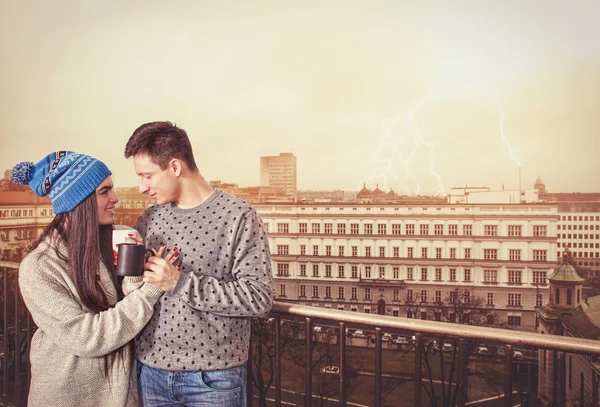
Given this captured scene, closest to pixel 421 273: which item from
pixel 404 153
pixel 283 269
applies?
pixel 404 153

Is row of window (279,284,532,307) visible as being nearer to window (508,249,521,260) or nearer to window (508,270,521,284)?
window (508,270,521,284)

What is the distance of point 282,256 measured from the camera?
2833cm

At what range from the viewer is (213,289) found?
1.00 metres

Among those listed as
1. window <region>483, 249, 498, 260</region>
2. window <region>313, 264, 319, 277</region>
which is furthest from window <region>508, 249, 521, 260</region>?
window <region>313, 264, 319, 277</region>

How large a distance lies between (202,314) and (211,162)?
26.2 m

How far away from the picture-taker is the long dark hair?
1.06 m

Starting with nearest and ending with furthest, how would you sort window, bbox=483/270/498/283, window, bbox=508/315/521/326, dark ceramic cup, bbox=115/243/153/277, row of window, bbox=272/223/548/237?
dark ceramic cup, bbox=115/243/153/277 < window, bbox=508/315/521/326 < row of window, bbox=272/223/548/237 < window, bbox=483/270/498/283

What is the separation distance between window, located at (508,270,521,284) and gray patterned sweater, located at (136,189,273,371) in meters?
28.4

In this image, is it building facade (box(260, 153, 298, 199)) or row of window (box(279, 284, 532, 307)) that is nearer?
row of window (box(279, 284, 532, 307))

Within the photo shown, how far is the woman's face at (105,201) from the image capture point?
1.13m

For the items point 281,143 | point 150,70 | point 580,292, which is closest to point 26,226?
point 150,70

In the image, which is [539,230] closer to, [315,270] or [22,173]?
[315,270]

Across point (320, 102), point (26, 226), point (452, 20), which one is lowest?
point (26, 226)

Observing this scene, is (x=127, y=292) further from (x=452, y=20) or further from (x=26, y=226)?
(x=452, y=20)
